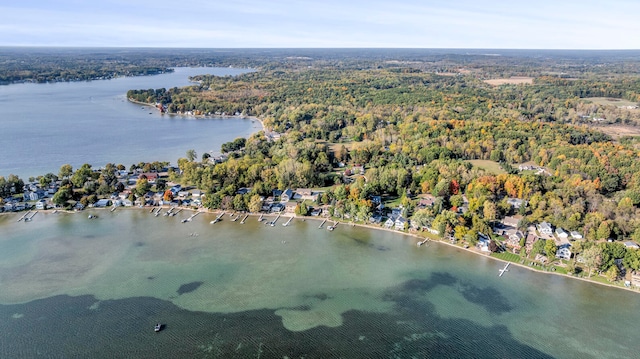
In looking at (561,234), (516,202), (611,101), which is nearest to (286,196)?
(516,202)

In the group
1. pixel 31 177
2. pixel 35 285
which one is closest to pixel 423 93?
pixel 31 177

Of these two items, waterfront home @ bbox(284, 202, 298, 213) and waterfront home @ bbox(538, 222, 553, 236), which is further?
waterfront home @ bbox(284, 202, 298, 213)

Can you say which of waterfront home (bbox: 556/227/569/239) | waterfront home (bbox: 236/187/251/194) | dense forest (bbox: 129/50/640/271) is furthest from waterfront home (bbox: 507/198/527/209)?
waterfront home (bbox: 236/187/251/194)

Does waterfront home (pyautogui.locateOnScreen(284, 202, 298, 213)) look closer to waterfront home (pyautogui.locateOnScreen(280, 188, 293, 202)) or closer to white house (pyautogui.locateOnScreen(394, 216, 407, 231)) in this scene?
waterfront home (pyautogui.locateOnScreen(280, 188, 293, 202))

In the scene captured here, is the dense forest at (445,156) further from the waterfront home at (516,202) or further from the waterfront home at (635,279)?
the waterfront home at (635,279)

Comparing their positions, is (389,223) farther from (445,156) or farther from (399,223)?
(445,156)

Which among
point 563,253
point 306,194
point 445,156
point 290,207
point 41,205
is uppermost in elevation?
point 445,156
